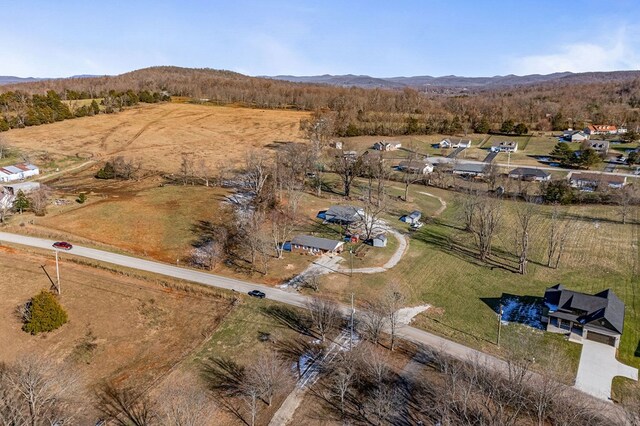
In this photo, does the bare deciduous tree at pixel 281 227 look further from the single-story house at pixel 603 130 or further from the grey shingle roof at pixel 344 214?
the single-story house at pixel 603 130

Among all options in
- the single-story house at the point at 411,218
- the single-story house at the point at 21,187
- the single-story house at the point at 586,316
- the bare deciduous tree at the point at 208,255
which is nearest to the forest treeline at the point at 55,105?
the single-story house at the point at 21,187

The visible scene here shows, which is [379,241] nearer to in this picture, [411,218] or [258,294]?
[411,218]

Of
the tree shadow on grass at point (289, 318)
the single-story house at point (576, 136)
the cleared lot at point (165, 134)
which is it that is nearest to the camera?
the tree shadow on grass at point (289, 318)

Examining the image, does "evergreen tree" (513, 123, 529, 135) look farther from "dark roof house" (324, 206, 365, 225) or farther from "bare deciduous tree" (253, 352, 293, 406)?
"bare deciduous tree" (253, 352, 293, 406)

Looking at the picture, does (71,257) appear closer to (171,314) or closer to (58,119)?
(171,314)

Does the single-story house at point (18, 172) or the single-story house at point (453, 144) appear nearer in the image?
the single-story house at point (18, 172)

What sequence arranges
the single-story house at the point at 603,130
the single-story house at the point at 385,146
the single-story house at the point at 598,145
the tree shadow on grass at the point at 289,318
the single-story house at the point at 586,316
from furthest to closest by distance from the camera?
the single-story house at the point at 603,130, the single-story house at the point at 385,146, the single-story house at the point at 598,145, the tree shadow on grass at the point at 289,318, the single-story house at the point at 586,316

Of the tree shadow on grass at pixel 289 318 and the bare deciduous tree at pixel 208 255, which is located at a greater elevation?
the bare deciduous tree at pixel 208 255
